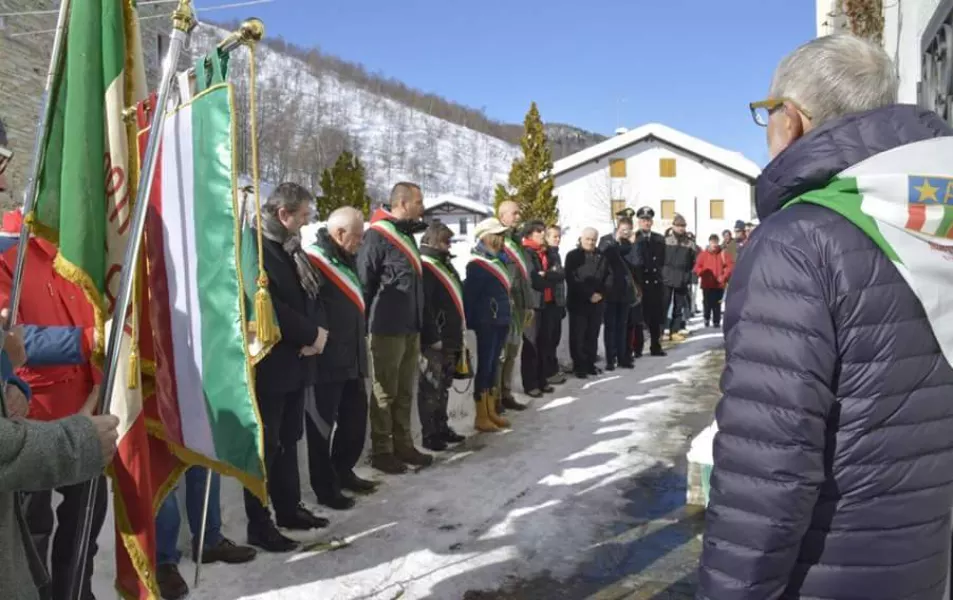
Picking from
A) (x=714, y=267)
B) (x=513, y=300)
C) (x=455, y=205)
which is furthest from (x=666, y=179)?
(x=513, y=300)

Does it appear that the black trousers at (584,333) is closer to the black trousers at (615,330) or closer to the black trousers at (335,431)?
the black trousers at (615,330)

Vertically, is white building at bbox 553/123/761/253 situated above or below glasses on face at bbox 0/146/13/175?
above

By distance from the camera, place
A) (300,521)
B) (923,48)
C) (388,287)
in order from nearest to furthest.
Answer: (300,521)
(923,48)
(388,287)

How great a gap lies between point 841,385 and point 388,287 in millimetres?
4382

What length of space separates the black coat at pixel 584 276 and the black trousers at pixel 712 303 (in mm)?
6312

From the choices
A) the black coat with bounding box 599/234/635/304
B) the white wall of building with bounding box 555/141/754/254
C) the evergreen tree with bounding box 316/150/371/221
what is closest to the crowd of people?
the black coat with bounding box 599/234/635/304

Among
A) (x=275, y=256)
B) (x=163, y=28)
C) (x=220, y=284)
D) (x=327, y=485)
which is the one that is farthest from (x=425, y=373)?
(x=163, y=28)

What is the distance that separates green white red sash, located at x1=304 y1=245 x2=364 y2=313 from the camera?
5020 mm

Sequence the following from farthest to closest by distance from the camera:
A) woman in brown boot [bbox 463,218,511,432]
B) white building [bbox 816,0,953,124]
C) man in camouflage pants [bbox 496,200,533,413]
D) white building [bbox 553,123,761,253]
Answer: white building [bbox 553,123,761,253] < man in camouflage pants [bbox 496,200,533,413] < woman in brown boot [bbox 463,218,511,432] < white building [bbox 816,0,953,124]

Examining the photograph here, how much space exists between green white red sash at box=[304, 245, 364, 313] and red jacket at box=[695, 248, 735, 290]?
1084 centimetres

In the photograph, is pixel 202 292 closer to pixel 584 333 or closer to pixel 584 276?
pixel 584 276

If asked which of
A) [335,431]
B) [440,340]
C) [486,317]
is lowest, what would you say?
[335,431]

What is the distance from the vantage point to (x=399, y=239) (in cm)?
575

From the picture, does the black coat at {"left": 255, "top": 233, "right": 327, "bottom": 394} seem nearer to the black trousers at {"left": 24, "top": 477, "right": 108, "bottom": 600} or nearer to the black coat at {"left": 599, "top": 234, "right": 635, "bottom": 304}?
the black trousers at {"left": 24, "top": 477, "right": 108, "bottom": 600}
